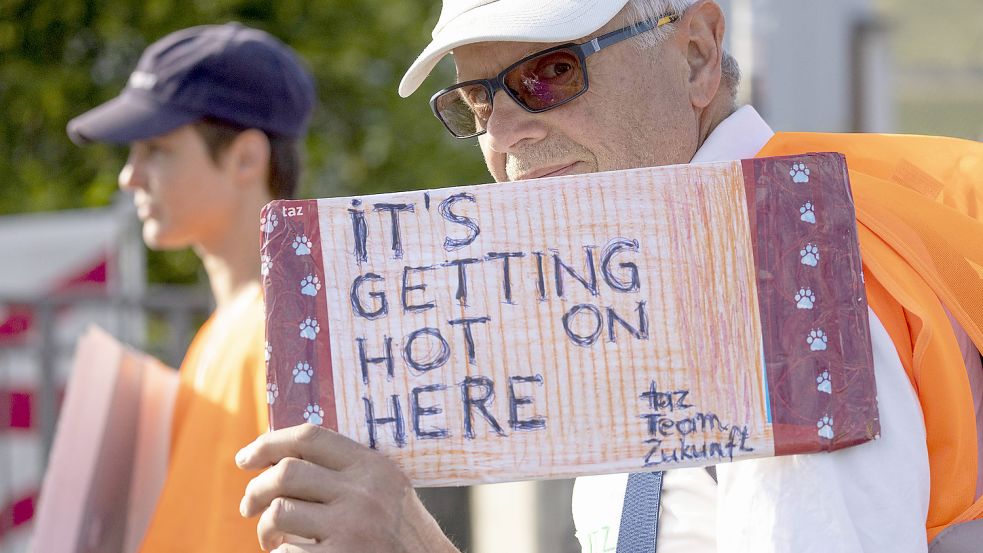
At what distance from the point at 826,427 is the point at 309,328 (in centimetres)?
54

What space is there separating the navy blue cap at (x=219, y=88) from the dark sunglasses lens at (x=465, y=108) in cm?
137

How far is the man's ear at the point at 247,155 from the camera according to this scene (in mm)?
3139

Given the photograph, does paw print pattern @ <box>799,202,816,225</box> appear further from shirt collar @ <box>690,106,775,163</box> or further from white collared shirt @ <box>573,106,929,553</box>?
shirt collar @ <box>690,106,775,163</box>

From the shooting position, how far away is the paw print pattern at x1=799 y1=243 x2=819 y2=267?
1262 mm

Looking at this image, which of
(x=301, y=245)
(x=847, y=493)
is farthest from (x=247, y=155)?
(x=847, y=493)

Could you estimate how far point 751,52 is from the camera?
220 inches

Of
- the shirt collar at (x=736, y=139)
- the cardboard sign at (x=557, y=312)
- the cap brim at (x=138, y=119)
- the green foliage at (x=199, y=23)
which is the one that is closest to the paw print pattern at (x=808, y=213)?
the cardboard sign at (x=557, y=312)

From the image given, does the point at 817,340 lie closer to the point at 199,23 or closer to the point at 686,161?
the point at 686,161

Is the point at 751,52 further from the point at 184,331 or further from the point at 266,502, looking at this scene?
the point at 266,502

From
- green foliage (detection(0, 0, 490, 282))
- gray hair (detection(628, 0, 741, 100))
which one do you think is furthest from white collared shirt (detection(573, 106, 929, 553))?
green foliage (detection(0, 0, 490, 282))

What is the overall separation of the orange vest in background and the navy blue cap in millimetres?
1933

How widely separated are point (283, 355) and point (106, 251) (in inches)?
200

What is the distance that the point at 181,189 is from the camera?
10.3 feet

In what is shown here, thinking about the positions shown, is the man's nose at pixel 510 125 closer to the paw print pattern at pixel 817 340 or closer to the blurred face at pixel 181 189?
the paw print pattern at pixel 817 340
